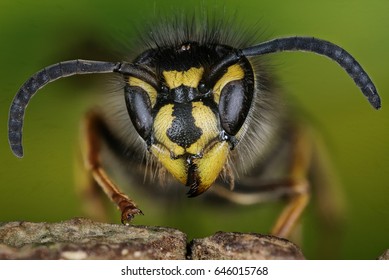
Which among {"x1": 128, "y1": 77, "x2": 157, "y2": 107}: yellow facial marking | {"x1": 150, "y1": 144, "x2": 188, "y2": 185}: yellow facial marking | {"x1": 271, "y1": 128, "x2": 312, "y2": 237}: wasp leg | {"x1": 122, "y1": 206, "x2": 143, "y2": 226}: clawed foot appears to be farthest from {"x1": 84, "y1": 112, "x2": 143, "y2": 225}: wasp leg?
{"x1": 271, "y1": 128, "x2": 312, "y2": 237}: wasp leg

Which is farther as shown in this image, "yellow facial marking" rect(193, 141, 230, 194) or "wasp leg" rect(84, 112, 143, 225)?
"wasp leg" rect(84, 112, 143, 225)

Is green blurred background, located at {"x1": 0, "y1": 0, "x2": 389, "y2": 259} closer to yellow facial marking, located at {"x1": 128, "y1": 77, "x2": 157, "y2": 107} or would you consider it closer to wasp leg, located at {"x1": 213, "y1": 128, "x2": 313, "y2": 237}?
wasp leg, located at {"x1": 213, "y1": 128, "x2": 313, "y2": 237}

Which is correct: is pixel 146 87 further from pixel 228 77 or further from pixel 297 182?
pixel 297 182

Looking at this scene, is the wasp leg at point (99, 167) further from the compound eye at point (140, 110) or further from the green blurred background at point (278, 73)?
the compound eye at point (140, 110)

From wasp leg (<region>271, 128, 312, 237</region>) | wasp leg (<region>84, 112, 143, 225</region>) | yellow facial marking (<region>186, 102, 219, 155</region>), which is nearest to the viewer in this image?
yellow facial marking (<region>186, 102, 219, 155</region>)

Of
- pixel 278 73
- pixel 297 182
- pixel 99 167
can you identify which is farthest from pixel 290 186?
pixel 99 167

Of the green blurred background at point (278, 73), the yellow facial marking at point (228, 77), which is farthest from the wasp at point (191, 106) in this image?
the green blurred background at point (278, 73)
